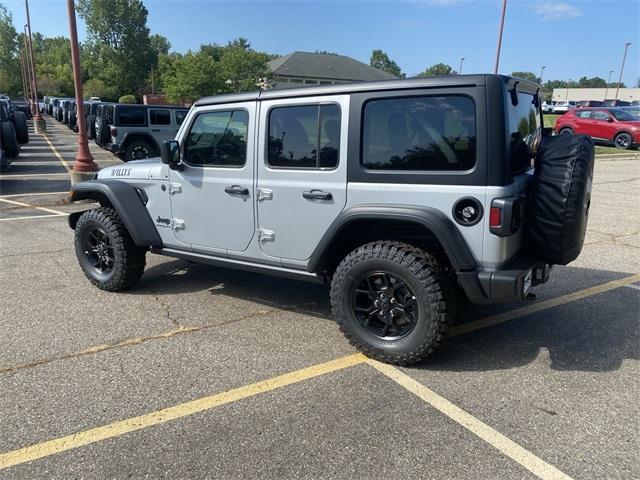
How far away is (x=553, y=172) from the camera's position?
3119mm

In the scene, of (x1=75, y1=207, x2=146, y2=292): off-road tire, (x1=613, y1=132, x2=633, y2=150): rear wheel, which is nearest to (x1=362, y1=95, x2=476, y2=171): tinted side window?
(x1=75, y1=207, x2=146, y2=292): off-road tire

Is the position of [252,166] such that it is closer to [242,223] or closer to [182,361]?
[242,223]

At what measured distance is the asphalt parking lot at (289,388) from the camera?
245cm

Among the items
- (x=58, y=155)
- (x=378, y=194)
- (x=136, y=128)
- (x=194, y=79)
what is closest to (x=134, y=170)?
(x=378, y=194)

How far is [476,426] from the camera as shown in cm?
272

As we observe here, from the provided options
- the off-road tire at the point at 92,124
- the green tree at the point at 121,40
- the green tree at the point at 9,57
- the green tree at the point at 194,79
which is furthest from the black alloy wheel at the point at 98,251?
the green tree at the point at 121,40

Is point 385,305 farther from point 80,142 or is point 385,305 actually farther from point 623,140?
point 623,140

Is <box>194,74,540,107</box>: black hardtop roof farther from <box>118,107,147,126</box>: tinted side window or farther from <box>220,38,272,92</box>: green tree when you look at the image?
<box>220,38,272,92</box>: green tree

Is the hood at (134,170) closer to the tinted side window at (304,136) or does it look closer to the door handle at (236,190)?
the door handle at (236,190)

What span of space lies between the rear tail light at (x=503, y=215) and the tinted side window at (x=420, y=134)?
30 centimetres

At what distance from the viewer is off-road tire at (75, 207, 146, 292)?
463cm

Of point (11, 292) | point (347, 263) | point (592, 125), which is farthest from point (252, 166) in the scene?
point (592, 125)

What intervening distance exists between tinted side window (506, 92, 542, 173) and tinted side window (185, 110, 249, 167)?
2013 millimetres

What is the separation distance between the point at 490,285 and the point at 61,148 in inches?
822
